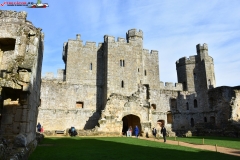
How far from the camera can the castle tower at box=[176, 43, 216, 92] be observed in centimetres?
3328

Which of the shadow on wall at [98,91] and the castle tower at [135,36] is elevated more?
the castle tower at [135,36]

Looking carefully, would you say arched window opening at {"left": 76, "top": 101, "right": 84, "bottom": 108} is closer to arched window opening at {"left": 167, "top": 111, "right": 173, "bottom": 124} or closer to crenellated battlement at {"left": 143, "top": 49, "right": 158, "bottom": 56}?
crenellated battlement at {"left": 143, "top": 49, "right": 158, "bottom": 56}

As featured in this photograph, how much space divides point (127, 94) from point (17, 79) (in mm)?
18948

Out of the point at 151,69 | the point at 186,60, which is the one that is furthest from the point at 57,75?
the point at 186,60

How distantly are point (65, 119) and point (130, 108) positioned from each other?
839 cm

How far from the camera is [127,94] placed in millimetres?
26891

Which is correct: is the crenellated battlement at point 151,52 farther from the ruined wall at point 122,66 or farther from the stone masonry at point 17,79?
the stone masonry at point 17,79

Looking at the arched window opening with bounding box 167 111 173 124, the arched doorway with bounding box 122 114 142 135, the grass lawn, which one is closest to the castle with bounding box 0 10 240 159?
the arched doorway with bounding box 122 114 142 135

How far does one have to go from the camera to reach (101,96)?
27.7 m

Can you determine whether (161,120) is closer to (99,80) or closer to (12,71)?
(99,80)

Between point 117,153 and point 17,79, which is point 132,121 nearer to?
point 117,153

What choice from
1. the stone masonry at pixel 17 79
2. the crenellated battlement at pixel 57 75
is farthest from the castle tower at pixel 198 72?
the stone masonry at pixel 17 79

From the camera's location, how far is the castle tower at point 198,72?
33281 mm

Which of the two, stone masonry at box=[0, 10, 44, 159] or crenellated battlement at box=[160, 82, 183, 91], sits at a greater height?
crenellated battlement at box=[160, 82, 183, 91]
